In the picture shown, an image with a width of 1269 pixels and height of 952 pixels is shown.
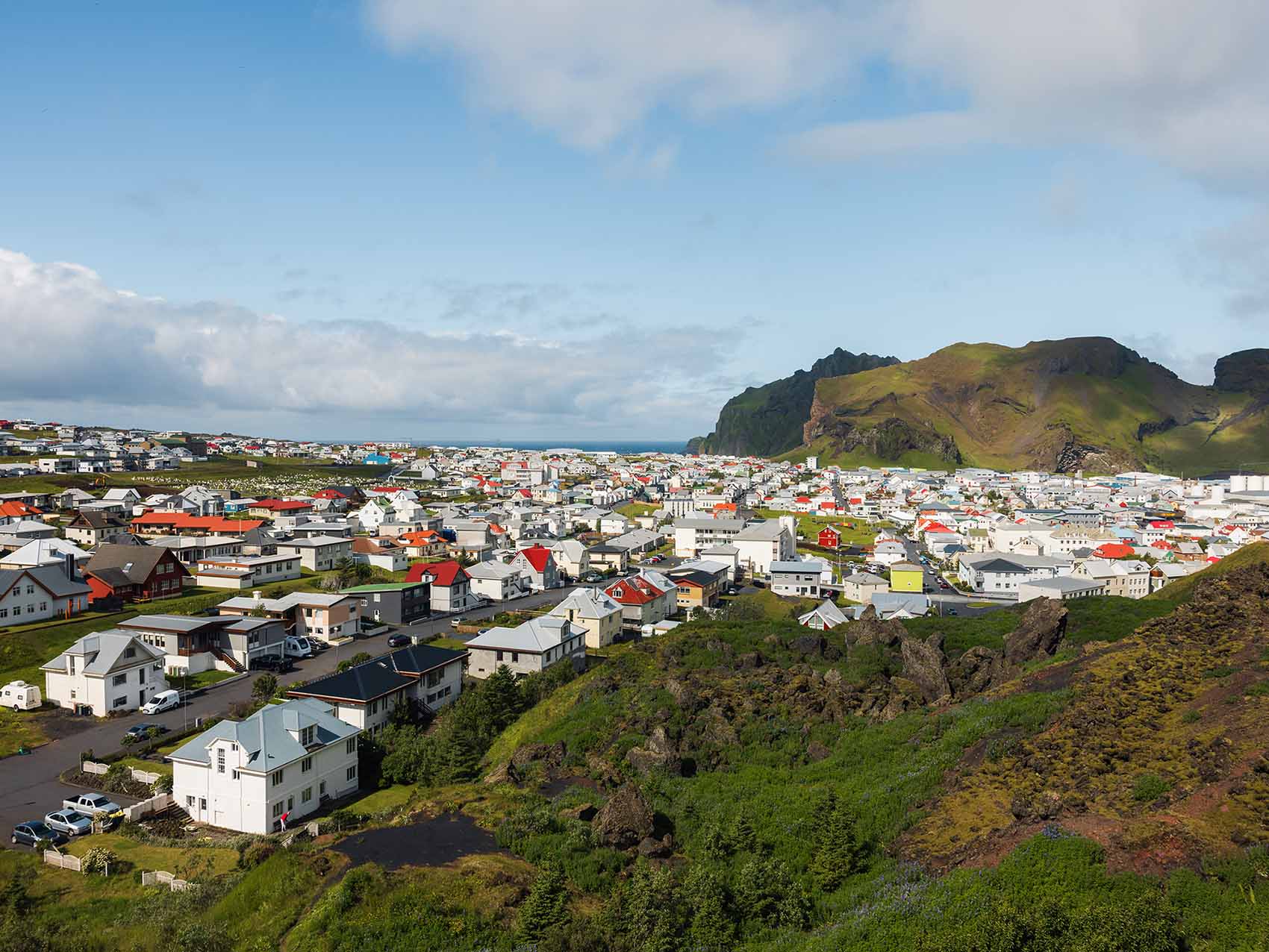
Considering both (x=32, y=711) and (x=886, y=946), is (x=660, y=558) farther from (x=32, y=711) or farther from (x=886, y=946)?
(x=886, y=946)

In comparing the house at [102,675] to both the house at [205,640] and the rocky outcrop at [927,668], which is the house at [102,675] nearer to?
the house at [205,640]

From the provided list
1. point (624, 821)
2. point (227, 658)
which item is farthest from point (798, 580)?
point (624, 821)

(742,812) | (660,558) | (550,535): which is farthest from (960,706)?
(550,535)

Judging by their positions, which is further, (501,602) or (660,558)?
(660,558)

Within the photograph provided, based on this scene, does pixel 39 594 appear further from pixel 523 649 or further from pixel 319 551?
pixel 523 649

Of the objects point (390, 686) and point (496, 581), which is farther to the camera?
point (496, 581)

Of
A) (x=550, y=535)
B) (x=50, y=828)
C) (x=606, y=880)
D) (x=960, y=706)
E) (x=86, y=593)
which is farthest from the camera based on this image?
(x=550, y=535)

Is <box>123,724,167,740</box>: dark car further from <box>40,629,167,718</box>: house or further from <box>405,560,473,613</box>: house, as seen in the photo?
<box>405,560,473,613</box>: house
